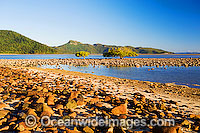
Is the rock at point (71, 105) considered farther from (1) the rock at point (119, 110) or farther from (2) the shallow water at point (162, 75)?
(2) the shallow water at point (162, 75)

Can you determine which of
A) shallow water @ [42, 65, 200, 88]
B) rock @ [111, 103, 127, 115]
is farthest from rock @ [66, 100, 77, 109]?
shallow water @ [42, 65, 200, 88]

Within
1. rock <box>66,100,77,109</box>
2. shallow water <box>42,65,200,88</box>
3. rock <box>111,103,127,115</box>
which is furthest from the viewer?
shallow water <box>42,65,200,88</box>

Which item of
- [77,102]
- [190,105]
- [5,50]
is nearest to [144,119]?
[77,102]

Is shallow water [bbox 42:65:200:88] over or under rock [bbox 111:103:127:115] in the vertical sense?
under

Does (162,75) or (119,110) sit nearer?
(119,110)

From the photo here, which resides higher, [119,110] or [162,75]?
[119,110]

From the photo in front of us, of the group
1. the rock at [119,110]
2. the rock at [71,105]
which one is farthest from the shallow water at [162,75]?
the rock at [71,105]

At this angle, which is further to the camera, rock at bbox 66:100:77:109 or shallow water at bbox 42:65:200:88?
shallow water at bbox 42:65:200:88

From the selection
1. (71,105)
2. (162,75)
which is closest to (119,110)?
(71,105)

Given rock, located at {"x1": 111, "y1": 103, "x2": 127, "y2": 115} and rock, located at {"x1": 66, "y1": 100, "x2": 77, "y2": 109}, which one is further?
rock, located at {"x1": 66, "y1": 100, "x2": 77, "y2": 109}

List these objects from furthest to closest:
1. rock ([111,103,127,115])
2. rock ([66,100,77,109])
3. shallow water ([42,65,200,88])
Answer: shallow water ([42,65,200,88]), rock ([66,100,77,109]), rock ([111,103,127,115])

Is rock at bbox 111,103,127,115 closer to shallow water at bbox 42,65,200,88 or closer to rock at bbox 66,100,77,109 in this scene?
rock at bbox 66,100,77,109

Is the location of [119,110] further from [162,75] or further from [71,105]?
[162,75]

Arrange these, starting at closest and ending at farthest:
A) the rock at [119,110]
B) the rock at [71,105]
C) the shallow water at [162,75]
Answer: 1. the rock at [119,110]
2. the rock at [71,105]
3. the shallow water at [162,75]
